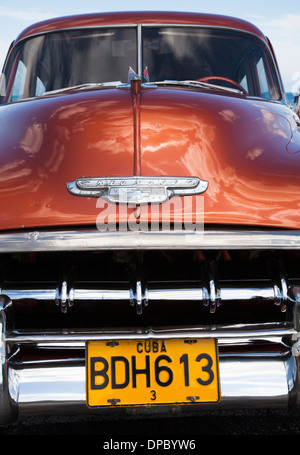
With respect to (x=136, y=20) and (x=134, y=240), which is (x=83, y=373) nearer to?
(x=134, y=240)

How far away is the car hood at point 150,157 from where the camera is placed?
180cm

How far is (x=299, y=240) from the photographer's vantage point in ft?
5.89

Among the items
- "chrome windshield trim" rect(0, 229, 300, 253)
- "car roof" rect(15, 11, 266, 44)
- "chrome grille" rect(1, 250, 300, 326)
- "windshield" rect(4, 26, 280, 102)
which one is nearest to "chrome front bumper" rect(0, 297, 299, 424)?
"chrome grille" rect(1, 250, 300, 326)

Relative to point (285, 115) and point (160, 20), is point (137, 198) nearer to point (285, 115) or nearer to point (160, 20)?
point (285, 115)

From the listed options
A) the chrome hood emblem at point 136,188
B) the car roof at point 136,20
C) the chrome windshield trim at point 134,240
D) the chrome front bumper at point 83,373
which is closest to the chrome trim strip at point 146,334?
the chrome front bumper at point 83,373

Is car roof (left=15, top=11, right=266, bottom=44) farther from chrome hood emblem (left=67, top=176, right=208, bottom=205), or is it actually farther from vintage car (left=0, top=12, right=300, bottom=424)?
chrome hood emblem (left=67, top=176, right=208, bottom=205)

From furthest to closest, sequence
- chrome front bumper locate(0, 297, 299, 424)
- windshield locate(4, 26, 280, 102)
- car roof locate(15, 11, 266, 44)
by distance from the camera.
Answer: car roof locate(15, 11, 266, 44), windshield locate(4, 26, 280, 102), chrome front bumper locate(0, 297, 299, 424)

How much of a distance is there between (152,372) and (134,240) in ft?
1.48

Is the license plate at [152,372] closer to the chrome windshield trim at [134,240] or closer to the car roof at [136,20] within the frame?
the chrome windshield trim at [134,240]

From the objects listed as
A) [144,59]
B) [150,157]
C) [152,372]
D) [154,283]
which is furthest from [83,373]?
[144,59]

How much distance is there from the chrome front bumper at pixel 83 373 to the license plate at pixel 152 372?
3 cm

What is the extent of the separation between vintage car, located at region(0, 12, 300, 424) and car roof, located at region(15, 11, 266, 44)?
1.18m

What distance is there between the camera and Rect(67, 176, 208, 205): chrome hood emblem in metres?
1.79

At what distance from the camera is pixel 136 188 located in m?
1.81
